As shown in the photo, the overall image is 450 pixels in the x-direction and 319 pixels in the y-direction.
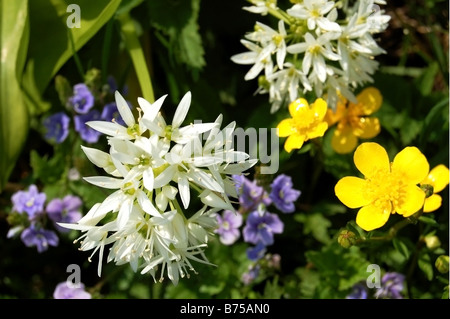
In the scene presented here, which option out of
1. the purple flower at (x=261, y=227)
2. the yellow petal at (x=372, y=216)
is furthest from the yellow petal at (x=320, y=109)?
the purple flower at (x=261, y=227)

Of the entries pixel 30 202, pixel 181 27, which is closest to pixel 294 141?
pixel 181 27

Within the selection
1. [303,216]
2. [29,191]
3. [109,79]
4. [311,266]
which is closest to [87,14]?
[109,79]

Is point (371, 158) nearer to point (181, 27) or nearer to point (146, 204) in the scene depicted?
point (146, 204)

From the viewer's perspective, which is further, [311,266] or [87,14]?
[311,266]

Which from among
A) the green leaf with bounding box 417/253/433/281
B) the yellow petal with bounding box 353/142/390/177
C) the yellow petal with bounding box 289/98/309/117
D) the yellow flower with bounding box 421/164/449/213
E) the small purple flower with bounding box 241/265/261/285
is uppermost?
the yellow petal with bounding box 289/98/309/117

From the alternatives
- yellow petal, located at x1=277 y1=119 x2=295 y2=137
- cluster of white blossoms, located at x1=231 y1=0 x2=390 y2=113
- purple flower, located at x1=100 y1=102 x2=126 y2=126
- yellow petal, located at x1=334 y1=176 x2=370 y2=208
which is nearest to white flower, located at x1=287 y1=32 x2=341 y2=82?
cluster of white blossoms, located at x1=231 y1=0 x2=390 y2=113

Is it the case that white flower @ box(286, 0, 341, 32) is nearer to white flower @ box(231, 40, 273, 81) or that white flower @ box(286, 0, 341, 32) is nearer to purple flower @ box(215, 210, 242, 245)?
white flower @ box(231, 40, 273, 81)

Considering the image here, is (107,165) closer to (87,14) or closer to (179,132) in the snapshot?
(179,132)
